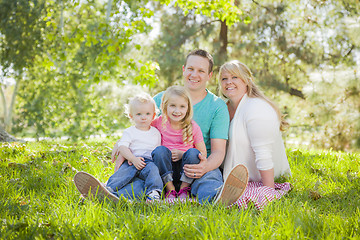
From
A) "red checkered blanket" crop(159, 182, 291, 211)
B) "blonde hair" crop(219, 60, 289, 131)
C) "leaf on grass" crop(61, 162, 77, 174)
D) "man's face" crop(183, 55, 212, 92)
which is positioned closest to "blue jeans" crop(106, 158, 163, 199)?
"red checkered blanket" crop(159, 182, 291, 211)

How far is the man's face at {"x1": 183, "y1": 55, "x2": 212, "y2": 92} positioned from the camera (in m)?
3.32

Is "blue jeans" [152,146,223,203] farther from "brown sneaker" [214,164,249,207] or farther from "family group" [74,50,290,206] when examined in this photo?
"brown sneaker" [214,164,249,207]

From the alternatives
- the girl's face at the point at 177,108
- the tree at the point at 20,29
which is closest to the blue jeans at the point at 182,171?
the girl's face at the point at 177,108

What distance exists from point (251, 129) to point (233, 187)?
3.02 ft

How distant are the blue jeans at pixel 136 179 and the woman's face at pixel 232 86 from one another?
3.71 feet

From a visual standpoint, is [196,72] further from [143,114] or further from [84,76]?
[84,76]

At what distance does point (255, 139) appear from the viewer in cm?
315

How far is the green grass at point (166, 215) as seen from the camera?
174 cm

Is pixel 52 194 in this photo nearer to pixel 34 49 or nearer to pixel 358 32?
pixel 358 32

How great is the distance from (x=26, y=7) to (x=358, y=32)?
1021 centimetres

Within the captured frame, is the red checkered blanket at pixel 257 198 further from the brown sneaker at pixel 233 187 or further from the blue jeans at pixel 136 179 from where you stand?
the blue jeans at pixel 136 179

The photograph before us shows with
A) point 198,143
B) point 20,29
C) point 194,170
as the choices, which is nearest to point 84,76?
point 20,29

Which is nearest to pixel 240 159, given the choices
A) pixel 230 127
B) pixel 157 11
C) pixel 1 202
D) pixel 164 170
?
pixel 230 127

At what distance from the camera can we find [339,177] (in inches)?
131
